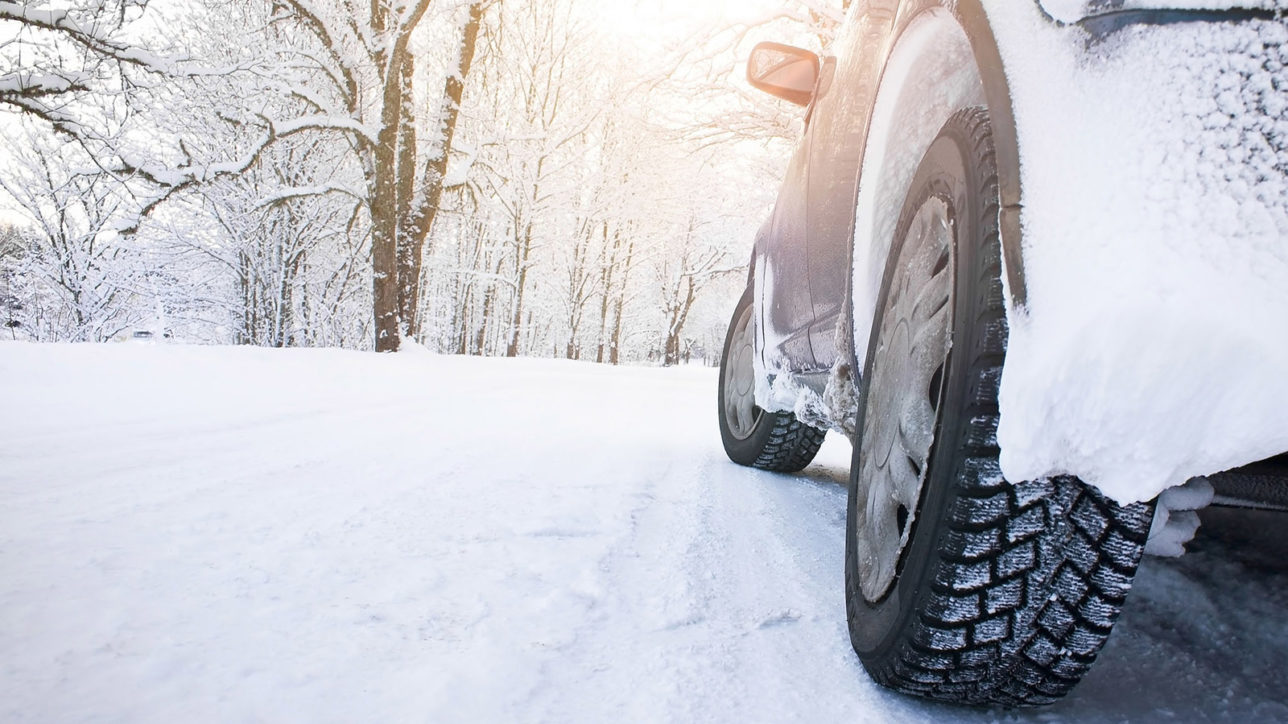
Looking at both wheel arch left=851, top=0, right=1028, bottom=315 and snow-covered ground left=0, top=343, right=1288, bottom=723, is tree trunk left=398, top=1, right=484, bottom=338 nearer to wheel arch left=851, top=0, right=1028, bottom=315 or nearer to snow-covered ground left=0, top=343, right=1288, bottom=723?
snow-covered ground left=0, top=343, right=1288, bottom=723

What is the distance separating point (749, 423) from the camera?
2.89m

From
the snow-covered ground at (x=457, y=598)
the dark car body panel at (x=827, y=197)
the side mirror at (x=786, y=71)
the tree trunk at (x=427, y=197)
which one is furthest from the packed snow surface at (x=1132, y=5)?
the tree trunk at (x=427, y=197)

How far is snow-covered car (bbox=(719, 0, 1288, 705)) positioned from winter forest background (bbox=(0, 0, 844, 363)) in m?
6.95

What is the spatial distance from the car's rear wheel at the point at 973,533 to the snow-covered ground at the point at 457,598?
14cm

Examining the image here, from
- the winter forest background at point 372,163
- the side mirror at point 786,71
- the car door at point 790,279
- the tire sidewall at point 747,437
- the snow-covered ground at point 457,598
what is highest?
the winter forest background at point 372,163

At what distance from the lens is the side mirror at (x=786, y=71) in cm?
226

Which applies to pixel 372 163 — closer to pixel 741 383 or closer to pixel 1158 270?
pixel 741 383

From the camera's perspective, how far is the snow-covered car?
0.63 metres

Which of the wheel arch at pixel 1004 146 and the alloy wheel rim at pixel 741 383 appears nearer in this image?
the wheel arch at pixel 1004 146

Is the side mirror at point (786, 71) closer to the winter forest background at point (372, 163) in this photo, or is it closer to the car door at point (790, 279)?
the car door at point (790, 279)

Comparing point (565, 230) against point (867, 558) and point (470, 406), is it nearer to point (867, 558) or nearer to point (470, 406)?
point (470, 406)

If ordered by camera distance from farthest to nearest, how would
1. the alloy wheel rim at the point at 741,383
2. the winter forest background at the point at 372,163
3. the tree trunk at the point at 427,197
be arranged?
the tree trunk at the point at 427,197 → the winter forest background at the point at 372,163 → the alloy wheel rim at the point at 741,383

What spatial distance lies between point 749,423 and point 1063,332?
222 cm

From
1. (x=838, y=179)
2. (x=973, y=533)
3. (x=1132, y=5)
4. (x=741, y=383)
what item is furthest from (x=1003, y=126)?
(x=741, y=383)
